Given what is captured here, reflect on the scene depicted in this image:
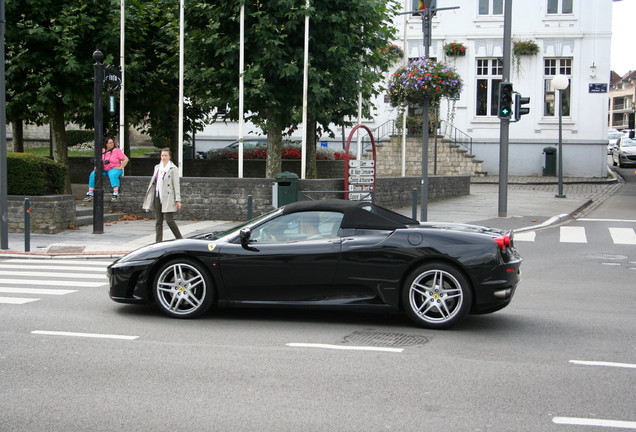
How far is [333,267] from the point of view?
8.17m

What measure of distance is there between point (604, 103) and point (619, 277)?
79.2ft

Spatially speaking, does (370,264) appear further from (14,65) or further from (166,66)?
(166,66)

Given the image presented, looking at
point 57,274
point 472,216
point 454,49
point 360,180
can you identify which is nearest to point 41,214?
point 57,274

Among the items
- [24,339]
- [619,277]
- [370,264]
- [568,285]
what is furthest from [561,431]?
[619,277]

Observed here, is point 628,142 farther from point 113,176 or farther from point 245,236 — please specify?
point 245,236

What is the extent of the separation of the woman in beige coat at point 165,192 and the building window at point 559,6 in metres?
25.4

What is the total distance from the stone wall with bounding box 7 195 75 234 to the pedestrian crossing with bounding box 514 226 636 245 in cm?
993

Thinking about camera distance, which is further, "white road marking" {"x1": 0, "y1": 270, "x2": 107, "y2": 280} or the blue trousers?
the blue trousers

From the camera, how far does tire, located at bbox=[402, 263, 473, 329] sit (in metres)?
7.94

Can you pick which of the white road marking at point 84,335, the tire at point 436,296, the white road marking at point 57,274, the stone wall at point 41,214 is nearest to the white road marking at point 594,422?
the tire at point 436,296

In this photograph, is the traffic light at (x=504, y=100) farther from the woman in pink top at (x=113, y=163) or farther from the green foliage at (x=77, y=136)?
the green foliage at (x=77, y=136)

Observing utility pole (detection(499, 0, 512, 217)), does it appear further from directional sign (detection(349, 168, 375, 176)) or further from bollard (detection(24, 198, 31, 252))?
bollard (detection(24, 198, 31, 252))

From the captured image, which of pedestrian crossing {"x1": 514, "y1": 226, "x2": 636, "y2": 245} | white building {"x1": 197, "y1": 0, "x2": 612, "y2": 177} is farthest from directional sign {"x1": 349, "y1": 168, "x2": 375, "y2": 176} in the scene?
white building {"x1": 197, "y1": 0, "x2": 612, "y2": 177}

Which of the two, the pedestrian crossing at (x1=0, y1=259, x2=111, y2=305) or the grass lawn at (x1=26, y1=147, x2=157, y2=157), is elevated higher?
the grass lawn at (x1=26, y1=147, x2=157, y2=157)
